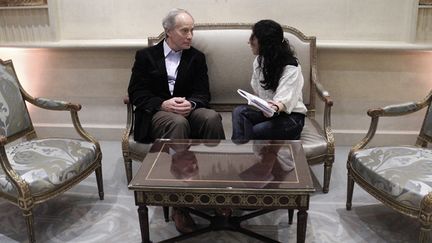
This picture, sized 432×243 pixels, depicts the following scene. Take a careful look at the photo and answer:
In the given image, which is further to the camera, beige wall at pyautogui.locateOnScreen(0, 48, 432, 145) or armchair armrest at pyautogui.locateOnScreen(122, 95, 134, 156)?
beige wall at pyautogui.locateOnScreen(0, 48, 432, 145)

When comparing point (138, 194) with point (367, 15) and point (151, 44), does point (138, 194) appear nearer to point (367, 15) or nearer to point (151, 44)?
point (151, 44)

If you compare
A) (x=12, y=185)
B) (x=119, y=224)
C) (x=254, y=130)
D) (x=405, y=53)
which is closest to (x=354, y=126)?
(x=405, y=53)

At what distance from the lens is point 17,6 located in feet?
10.8

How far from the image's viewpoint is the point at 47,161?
238 centimetres

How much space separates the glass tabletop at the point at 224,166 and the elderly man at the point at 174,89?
264 mm

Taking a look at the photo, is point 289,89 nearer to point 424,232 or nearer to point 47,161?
point 424,232

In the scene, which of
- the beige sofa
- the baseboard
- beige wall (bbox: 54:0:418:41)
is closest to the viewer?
the beige sofa

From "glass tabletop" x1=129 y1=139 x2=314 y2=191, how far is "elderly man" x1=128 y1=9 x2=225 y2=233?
0.86 ft

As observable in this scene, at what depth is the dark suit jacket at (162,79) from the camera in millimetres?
2877

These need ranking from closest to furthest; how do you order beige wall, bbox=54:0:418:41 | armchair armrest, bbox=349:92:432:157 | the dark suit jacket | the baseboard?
armchair armrest, bbox=349:92:432:157 → the dark suit jacket → beige wall, bbox=54:0:418:41 → the baseboard

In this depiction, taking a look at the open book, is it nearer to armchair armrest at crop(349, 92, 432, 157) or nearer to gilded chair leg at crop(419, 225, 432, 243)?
armchair armrest at crop(349, 92, 432, 157)

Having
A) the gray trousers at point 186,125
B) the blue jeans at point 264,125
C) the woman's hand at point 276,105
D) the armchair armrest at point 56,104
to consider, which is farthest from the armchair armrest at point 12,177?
the woman's hand at point 276,105

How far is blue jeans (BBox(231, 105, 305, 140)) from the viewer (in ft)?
8.61

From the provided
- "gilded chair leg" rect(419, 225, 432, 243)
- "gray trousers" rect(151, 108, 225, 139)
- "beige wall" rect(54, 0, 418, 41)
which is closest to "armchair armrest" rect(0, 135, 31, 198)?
"gray trousers" rect(151, 108, 225, 139)
